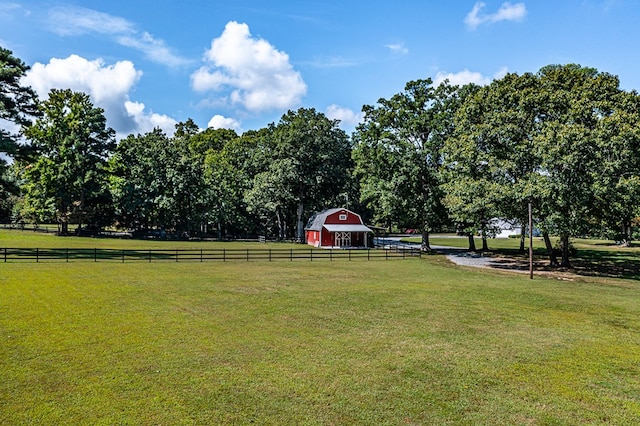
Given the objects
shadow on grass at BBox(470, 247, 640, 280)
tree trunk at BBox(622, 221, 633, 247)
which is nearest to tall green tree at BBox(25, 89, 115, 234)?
shadow on grass at BBox(470, 247, 640, 280)

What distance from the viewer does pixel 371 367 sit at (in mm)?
9836

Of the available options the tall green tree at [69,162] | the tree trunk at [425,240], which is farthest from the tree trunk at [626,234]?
the tall green tree at [69,162]

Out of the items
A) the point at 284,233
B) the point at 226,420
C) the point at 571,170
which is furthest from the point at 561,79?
the point at 284,233

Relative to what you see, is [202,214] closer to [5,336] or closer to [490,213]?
[490,213]

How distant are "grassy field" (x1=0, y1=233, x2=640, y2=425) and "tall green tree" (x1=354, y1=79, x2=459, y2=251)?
26287mm

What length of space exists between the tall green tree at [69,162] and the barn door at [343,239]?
3321 centimetres

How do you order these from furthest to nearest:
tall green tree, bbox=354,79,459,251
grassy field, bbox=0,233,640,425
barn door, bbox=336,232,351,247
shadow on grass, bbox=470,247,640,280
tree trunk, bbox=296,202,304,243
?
tree trunk, bbox=296,202,304,243, barn door, bbox=336,232,351,247, tall green tree, bbox=354,79,459,251, shadow on grass, bbox=470,247,640,280, grassy field, bbox=0,233,640,425

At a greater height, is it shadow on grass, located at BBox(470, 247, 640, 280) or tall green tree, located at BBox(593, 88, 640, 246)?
tall green tree, located at BBox(593, 88, 640, 246)

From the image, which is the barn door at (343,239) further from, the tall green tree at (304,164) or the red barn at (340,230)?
the tall green tree at (304,164)

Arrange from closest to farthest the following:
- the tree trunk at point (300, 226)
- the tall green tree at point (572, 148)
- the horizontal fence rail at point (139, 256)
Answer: the tall green tree at point (572, 148) < the horizontal fence rail at point (139, 256) < the tree trunk at point (300, 226)

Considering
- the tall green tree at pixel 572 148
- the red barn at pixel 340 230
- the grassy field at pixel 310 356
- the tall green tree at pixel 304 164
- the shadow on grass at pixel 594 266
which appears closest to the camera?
the grassy field at pixel 310 356

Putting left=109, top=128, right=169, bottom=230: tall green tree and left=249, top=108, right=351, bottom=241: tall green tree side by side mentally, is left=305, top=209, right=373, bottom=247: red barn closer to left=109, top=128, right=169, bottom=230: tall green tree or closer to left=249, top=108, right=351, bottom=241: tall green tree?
left=249, top=108, right=351, bottom=241: tall green tree

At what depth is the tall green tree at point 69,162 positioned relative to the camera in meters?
58.6

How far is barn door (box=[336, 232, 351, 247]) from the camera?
5550 centimetres
